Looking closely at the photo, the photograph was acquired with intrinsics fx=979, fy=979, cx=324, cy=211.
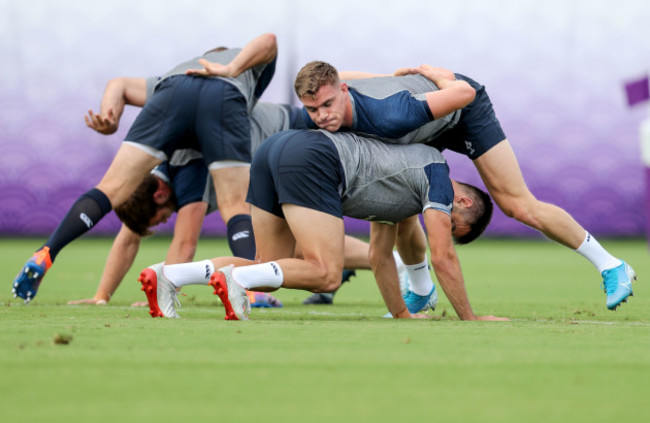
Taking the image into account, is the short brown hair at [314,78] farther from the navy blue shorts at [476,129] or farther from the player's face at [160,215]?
the player's face at [160,215]

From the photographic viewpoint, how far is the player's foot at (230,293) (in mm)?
4125

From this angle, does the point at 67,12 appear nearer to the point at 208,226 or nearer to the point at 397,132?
the point at 208,226

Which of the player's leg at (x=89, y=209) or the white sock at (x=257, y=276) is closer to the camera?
the white sock at (x=257, y=276)

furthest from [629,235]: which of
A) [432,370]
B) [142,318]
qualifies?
[432,370]

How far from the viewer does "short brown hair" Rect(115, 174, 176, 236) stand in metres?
5.96

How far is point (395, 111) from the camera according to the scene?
14.7ft

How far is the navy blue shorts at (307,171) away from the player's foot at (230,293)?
440 mm

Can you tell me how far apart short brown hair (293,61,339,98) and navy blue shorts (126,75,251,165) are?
1.40 m

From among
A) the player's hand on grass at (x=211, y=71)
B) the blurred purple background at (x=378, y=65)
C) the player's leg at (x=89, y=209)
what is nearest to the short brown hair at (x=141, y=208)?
the player's leg at (x=89, y=209)

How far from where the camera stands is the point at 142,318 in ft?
14.6

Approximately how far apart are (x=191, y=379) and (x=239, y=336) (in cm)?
93

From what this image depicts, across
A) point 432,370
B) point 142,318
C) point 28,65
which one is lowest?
point 28,65

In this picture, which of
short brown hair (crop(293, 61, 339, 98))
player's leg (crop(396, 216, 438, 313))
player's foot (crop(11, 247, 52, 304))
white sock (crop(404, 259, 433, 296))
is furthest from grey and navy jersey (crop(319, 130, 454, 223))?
player's foot (crop(11, 247, 52, 304))

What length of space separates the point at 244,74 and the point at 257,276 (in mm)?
2188
